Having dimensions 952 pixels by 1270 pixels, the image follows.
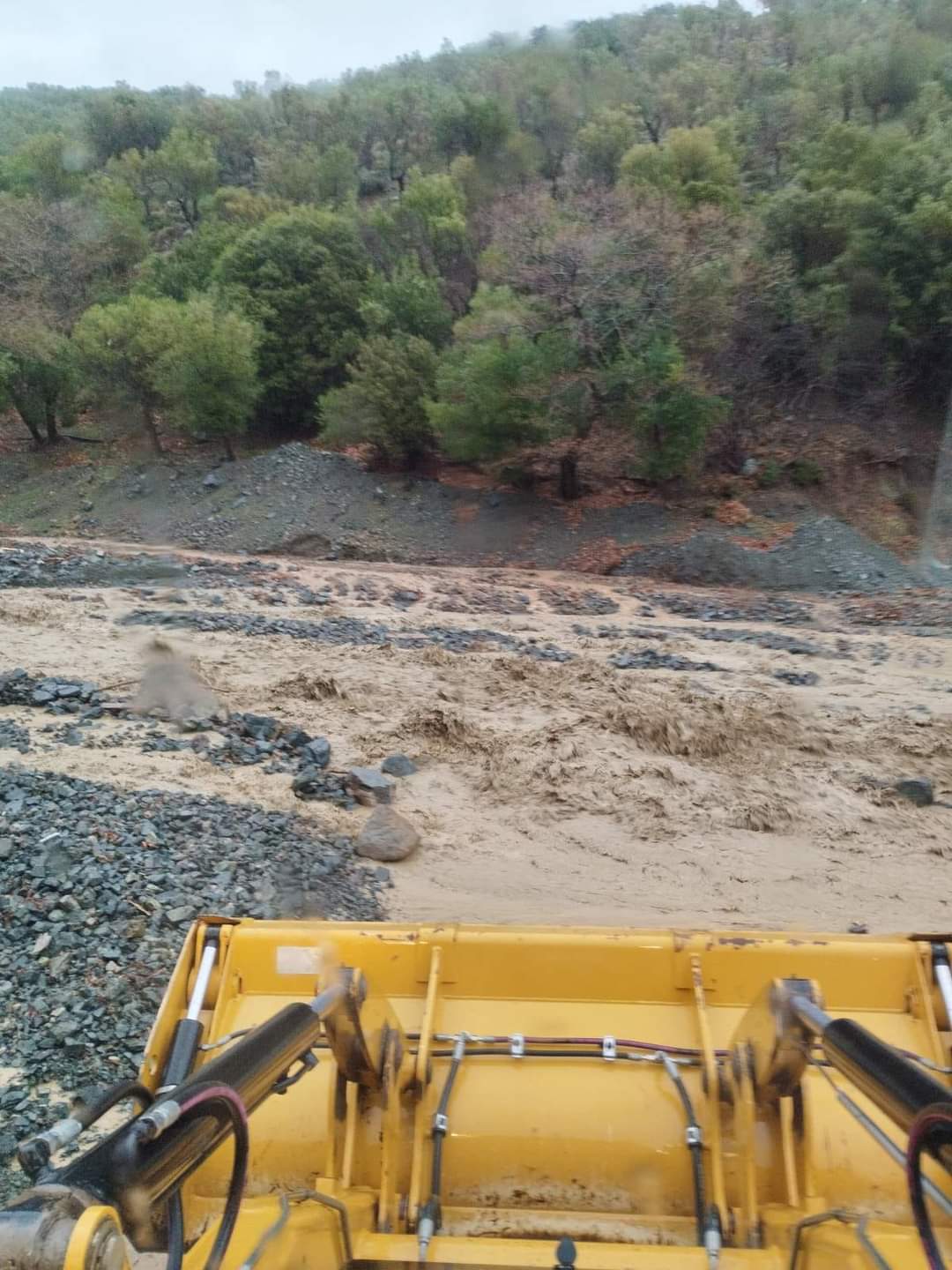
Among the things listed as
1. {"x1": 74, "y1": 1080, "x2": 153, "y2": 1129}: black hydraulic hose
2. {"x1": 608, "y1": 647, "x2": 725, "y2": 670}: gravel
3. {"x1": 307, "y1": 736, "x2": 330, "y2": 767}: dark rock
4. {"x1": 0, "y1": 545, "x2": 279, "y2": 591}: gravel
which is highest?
{"x1": 74, "y1": 1080, "x2": 153, "y2": 1129}: black hydraulic hose

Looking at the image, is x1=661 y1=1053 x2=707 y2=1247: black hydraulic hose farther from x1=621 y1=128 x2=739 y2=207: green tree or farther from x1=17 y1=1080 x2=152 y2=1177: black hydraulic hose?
x1=621 y1=128 x2=739 y2=207: green tree

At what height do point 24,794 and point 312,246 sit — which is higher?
point 312,246

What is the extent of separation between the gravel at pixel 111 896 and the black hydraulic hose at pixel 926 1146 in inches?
130

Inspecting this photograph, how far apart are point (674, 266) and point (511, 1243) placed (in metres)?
19.4

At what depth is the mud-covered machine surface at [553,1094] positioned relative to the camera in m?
2.41

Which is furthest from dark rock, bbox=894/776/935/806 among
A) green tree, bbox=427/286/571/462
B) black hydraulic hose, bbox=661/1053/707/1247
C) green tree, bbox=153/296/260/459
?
green tree, bbox=153/296/260/459

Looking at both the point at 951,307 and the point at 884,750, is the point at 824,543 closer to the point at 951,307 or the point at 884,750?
the point at 951,307

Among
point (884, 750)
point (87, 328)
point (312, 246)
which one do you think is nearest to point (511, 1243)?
point (884, 750)

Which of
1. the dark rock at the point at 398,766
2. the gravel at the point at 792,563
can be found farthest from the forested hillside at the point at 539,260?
the dark rock at the point at 398,766

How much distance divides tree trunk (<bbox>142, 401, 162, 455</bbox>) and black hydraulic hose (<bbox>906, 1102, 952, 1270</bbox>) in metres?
25.9

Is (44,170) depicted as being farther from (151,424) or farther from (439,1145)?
(439,1145)

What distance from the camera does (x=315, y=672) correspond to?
1010cm

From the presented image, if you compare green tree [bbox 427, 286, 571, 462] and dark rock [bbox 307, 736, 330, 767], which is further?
green tree [bbox 427, 286, 571, 462]

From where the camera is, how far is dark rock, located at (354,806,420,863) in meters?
6.81
